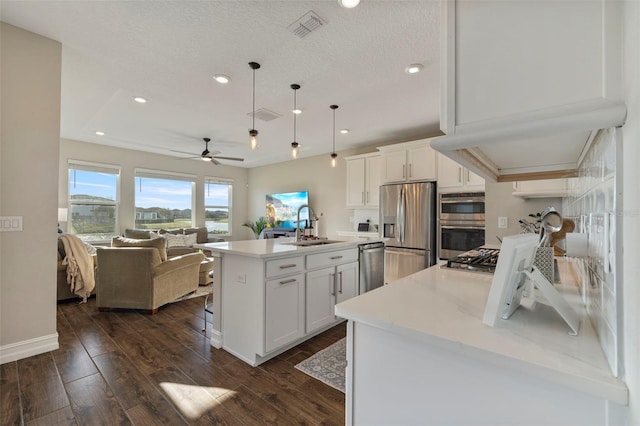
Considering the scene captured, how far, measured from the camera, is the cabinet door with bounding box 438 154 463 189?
3782mm

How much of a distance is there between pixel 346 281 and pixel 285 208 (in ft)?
12.6

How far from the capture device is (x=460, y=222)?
373 cm

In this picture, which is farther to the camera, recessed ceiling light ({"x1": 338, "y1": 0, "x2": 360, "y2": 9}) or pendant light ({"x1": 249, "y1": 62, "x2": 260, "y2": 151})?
pendant light ({"x1": 249, "y1": 62, "x2": 260, "y2": 151})

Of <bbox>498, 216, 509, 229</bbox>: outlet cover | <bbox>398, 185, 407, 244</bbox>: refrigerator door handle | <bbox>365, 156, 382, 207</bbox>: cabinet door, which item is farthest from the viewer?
<bbox>365, 156, 382, 207</bbox>: cabinet door

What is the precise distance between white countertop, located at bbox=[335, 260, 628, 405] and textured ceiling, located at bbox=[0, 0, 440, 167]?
184 cm

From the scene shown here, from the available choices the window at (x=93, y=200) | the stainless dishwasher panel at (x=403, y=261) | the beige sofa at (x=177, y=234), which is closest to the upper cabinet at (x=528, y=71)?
the stainless dishwasher panel at (x=403, y=261)

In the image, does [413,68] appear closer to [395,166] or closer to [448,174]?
[448,174]

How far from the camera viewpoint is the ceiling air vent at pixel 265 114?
143 inches

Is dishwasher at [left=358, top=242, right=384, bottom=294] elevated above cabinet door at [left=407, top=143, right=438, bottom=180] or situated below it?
below

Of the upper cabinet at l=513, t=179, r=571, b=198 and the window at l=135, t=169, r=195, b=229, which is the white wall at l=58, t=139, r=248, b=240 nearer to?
the window at l=135, t=169, r=195, b=229

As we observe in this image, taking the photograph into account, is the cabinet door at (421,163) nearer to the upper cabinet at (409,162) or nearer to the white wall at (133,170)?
the upper cabinet at (409,162)

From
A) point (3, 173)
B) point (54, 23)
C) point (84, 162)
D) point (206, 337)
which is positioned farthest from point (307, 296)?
point (84, 162)

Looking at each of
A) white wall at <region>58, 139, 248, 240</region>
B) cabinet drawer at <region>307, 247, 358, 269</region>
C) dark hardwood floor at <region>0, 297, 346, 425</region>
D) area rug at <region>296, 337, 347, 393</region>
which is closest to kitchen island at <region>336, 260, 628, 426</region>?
dark hardwood floor at <region>0, 297, 346, 425</region>

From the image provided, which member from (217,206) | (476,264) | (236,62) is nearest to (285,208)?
(217,206)
